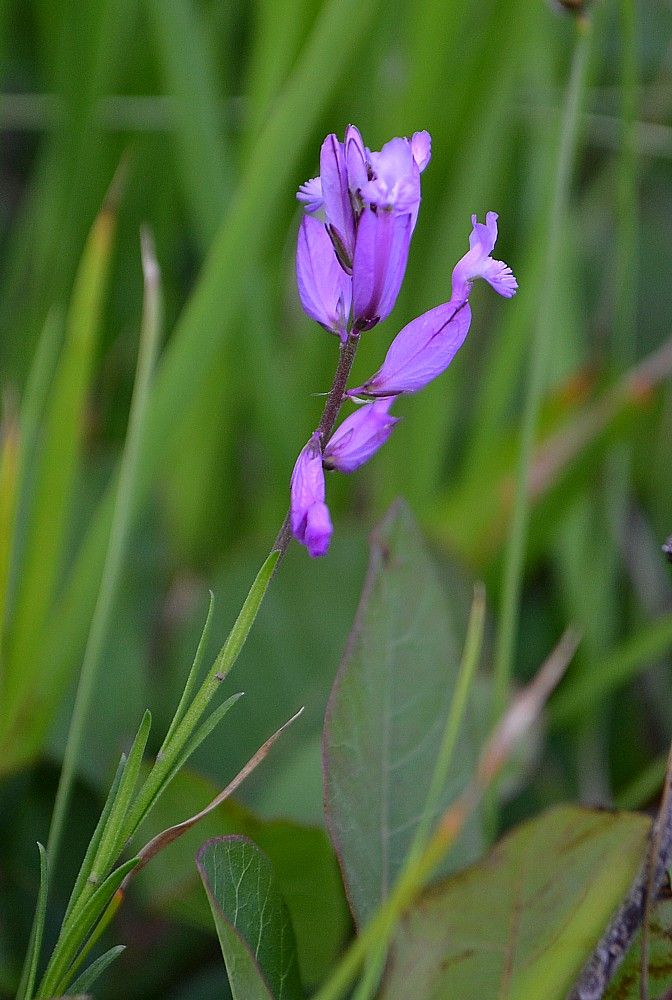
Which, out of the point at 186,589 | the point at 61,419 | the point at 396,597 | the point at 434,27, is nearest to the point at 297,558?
the point at 186,589

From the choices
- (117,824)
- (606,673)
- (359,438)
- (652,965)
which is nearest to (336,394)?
(359,438)

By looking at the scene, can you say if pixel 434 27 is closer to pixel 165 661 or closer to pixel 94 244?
pixel 94 244

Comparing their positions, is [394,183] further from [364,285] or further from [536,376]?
[536,376]

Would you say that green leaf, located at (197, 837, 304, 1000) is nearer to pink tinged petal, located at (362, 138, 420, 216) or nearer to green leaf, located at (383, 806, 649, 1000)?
green leaf, located at (383, 806, 649, 1000)

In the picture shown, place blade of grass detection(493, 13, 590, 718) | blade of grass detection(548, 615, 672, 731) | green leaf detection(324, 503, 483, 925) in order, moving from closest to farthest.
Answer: green leaf detection(324, 503, 483, 925)
blade of grass detection(493, 13, 590, 718)
blade of grass detection(548, 615, 672, 731)

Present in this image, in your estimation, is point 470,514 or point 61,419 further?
point 470,514

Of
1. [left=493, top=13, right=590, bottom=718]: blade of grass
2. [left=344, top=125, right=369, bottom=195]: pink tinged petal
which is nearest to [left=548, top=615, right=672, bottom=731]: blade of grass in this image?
[left=493, top=13, right=590, bottom=718]: blade of grass
